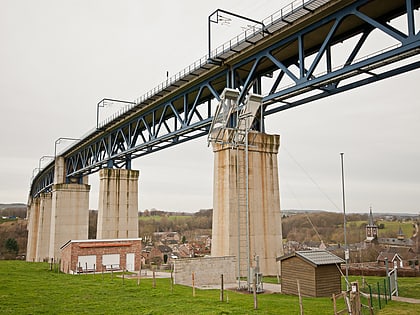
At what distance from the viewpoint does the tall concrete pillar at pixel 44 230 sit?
76.9m

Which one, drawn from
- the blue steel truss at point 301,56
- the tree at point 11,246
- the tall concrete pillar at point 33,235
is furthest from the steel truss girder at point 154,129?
the tree at point 11,246

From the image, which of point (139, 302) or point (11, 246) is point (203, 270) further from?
point (11, 246)

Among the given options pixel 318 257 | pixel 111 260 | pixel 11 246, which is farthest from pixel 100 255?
pixel 11 246

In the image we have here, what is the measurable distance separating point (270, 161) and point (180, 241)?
87.8 meters

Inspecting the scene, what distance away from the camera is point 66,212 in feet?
213

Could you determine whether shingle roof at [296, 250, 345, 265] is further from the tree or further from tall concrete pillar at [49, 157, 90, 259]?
the tree

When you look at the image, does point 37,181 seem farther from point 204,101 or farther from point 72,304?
point 72,304

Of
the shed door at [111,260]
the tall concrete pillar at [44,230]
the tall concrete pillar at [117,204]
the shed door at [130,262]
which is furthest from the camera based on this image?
the tall concrete pillar at [44,230]

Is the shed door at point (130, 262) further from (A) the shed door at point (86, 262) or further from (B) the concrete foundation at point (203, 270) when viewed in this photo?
→ (B) the concrete foundation at point (203, 270)

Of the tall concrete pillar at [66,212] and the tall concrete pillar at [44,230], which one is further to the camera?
the tall concrete pillar at [44,230]

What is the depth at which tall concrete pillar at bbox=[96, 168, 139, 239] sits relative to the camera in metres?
48.6

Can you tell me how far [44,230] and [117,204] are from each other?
36.8m

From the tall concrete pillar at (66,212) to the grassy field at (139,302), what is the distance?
40985mm

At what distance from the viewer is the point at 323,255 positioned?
840 inches
